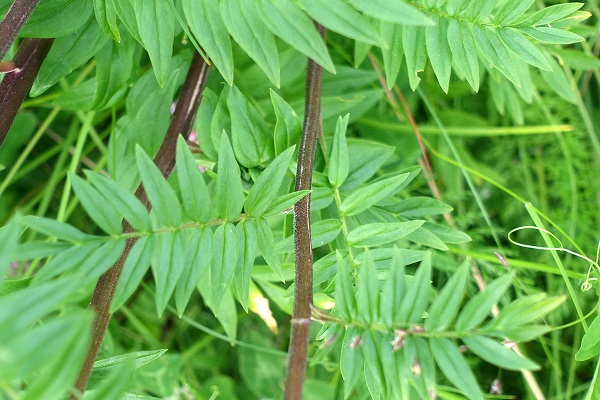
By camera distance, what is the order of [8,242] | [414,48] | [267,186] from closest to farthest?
[8,242], [267,186], [414,48]

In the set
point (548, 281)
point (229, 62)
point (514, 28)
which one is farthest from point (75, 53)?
point (548, 281)

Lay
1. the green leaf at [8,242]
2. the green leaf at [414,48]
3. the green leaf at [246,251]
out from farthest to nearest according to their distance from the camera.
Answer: the green leaf at [414,48]
the green leaf at [246,251]
the green leaf at [8,242]

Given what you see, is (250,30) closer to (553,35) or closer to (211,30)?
(211,30)

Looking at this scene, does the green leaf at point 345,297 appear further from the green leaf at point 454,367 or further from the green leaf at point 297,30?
the green leaf at point 297,30

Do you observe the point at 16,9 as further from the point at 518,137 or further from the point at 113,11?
the point at 518,137

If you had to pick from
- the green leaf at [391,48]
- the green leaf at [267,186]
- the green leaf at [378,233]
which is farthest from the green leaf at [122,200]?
the green leaf at [391,48]

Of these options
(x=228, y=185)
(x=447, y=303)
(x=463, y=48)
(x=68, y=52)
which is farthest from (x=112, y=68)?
(x=447, y=303)

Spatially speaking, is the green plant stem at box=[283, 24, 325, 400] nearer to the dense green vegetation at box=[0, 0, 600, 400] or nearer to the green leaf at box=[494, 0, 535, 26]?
the dense green vegetation at box=[0, 0, 600, 400]
